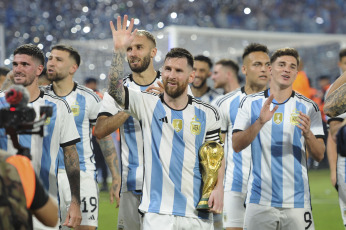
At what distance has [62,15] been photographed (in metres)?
15.3

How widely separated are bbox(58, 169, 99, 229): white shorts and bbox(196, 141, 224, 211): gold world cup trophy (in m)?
1.97

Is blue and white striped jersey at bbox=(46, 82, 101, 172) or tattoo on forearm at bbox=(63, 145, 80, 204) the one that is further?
blue and white striped jersey at bbox=(46, 82, 101, 172)

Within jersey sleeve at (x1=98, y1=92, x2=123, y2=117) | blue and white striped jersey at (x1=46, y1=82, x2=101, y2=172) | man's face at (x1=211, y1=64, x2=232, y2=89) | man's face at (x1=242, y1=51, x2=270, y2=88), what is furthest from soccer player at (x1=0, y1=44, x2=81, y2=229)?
man's face at (x1=211, y1=64, x2=232, y2=89)

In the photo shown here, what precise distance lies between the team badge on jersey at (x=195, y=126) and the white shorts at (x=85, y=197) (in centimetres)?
198

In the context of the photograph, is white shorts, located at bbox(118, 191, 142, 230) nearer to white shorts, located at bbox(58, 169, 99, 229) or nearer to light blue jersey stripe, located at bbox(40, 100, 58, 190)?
white shorts, located at bbox(58, 169, 99, 229)

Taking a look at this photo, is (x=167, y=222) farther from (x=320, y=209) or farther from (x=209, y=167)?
(x=320, y=209)

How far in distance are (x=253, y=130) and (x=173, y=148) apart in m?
0.81

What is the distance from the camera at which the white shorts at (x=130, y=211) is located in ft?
18.1

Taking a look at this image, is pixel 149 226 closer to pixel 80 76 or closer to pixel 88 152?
pixel 88 152

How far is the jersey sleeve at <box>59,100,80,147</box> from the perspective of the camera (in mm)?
4969

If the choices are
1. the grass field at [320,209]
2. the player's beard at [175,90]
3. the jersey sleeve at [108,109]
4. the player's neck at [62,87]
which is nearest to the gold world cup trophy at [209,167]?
the player's beard at [175,90]

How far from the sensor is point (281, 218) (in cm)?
535

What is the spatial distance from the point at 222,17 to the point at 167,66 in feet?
49.0

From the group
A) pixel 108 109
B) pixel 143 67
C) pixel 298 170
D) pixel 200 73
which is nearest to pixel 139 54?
pixel 143 67
